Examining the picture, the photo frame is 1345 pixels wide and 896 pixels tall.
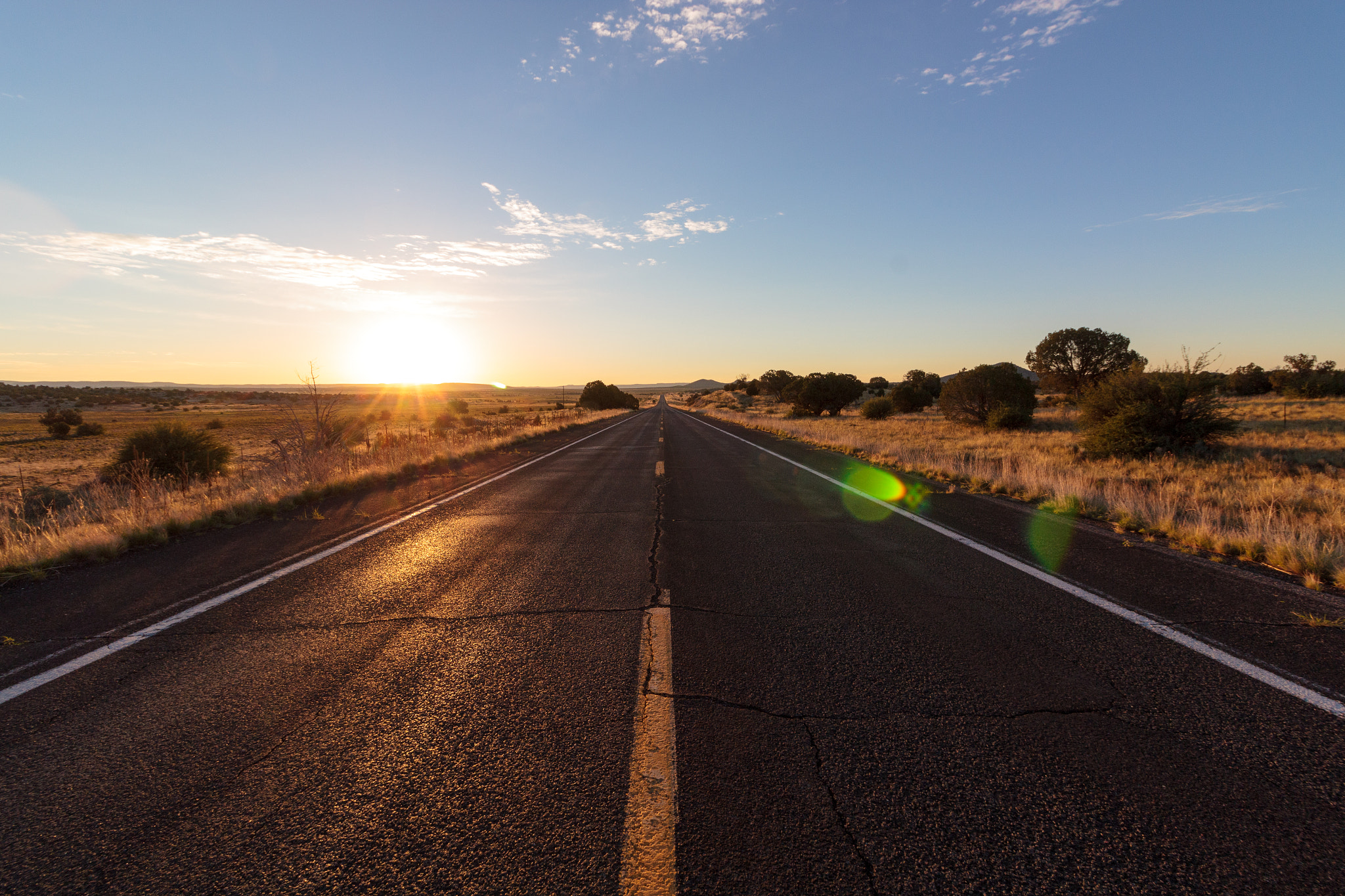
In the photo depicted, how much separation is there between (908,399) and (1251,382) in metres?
28.4

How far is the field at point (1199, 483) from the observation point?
5.96m

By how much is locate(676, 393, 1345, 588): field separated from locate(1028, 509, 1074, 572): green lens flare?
19.3 inches

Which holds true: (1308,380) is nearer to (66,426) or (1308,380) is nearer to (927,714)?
(927,714)

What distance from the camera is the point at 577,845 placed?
205 cm

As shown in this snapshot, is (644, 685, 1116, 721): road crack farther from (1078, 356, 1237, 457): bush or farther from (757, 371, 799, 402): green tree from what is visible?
(757, 371, 799, 402): green tree

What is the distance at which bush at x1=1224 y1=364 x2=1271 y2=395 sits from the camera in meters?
47.4

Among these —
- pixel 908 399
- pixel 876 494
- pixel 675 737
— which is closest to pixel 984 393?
pixel 908 399

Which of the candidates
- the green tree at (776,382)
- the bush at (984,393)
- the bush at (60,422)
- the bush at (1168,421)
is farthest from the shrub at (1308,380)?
the bush at (60,422)

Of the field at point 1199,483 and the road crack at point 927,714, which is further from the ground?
the field at point 1199,483

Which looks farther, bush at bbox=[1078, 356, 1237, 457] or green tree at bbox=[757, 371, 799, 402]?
green tree at bbox=[757, 371, 799, 402]

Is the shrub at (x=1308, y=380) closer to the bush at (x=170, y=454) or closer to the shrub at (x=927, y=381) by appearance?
the shrub at (x=927, y=381)

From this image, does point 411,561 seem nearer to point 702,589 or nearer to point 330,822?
point 702,589

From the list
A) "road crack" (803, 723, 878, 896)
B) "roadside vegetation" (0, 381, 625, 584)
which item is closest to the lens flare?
"road crack" (803, 723, 878, 896)

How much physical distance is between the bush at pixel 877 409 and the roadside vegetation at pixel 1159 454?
13.8 ft
